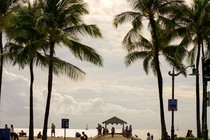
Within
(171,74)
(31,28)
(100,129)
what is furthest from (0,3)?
(100,129)

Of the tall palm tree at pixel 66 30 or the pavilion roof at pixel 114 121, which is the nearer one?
the tall palm tree at pixel 66 30

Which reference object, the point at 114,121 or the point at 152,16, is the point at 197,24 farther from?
the point at 114,121

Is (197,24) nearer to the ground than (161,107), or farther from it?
farther from it

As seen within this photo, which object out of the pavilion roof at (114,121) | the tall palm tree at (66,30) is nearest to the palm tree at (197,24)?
the tall palm tree at (66,30)

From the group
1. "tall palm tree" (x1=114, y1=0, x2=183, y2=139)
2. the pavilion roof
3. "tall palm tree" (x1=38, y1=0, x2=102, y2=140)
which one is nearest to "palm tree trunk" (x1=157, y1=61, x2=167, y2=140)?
"tall palm tree" (x1=114, y1=0, x2=183, y2=139)

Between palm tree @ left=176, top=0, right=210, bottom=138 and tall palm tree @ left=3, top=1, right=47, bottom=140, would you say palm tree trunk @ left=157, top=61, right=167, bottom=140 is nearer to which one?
palm tree @ left=176, top=0, right=210, bottom=138

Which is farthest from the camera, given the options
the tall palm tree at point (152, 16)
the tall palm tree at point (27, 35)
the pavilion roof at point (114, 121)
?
the pavilion roof at point (114, 121)

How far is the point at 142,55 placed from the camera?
Result: 45.1 metres

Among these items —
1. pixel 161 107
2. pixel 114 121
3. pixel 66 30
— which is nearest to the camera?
pixel 66 30

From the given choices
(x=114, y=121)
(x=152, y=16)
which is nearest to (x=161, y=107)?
(x=152, y=16)

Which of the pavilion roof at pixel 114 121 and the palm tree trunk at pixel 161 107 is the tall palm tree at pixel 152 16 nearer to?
the palm tree trunk at pixel 161 107

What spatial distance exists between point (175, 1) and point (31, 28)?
483 inches

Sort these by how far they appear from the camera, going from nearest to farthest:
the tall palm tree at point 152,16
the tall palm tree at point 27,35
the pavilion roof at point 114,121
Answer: the tall palm tree at point 27,35 < the tall palm tree at point 152,16 < the pavilion roof at point 114,121

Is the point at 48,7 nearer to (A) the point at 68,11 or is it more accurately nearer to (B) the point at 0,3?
(A) the point at 68,11
